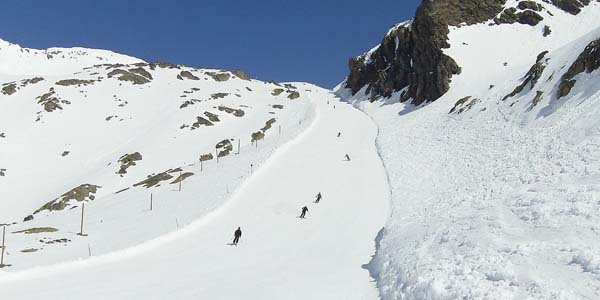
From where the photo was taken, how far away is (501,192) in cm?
2311

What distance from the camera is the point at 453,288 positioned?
12977mm

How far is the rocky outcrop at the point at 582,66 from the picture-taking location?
110 ft

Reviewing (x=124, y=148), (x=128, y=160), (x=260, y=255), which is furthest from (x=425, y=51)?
(x=260, y=255)

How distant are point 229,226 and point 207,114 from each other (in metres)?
56.8

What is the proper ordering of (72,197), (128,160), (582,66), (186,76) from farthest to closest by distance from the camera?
(186,76), (128,160), (72,197), (582,66)

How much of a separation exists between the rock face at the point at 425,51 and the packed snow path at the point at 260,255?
103 feet

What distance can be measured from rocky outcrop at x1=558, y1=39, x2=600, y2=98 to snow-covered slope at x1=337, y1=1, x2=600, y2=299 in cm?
10

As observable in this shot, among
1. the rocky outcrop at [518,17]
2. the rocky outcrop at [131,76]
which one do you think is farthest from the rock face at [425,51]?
the rocky outcrop at [131,76]

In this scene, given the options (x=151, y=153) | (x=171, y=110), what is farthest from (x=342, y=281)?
(x=171, y=110)

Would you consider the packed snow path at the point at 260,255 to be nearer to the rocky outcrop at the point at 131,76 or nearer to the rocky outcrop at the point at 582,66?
the rocky outcrop at the point at 582,66

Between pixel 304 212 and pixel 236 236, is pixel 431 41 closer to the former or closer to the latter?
pixel 304 212

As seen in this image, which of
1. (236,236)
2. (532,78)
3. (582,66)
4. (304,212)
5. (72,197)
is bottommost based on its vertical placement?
(236,236)

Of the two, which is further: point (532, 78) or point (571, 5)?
point (571, 5)

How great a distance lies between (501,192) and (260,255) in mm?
12443
